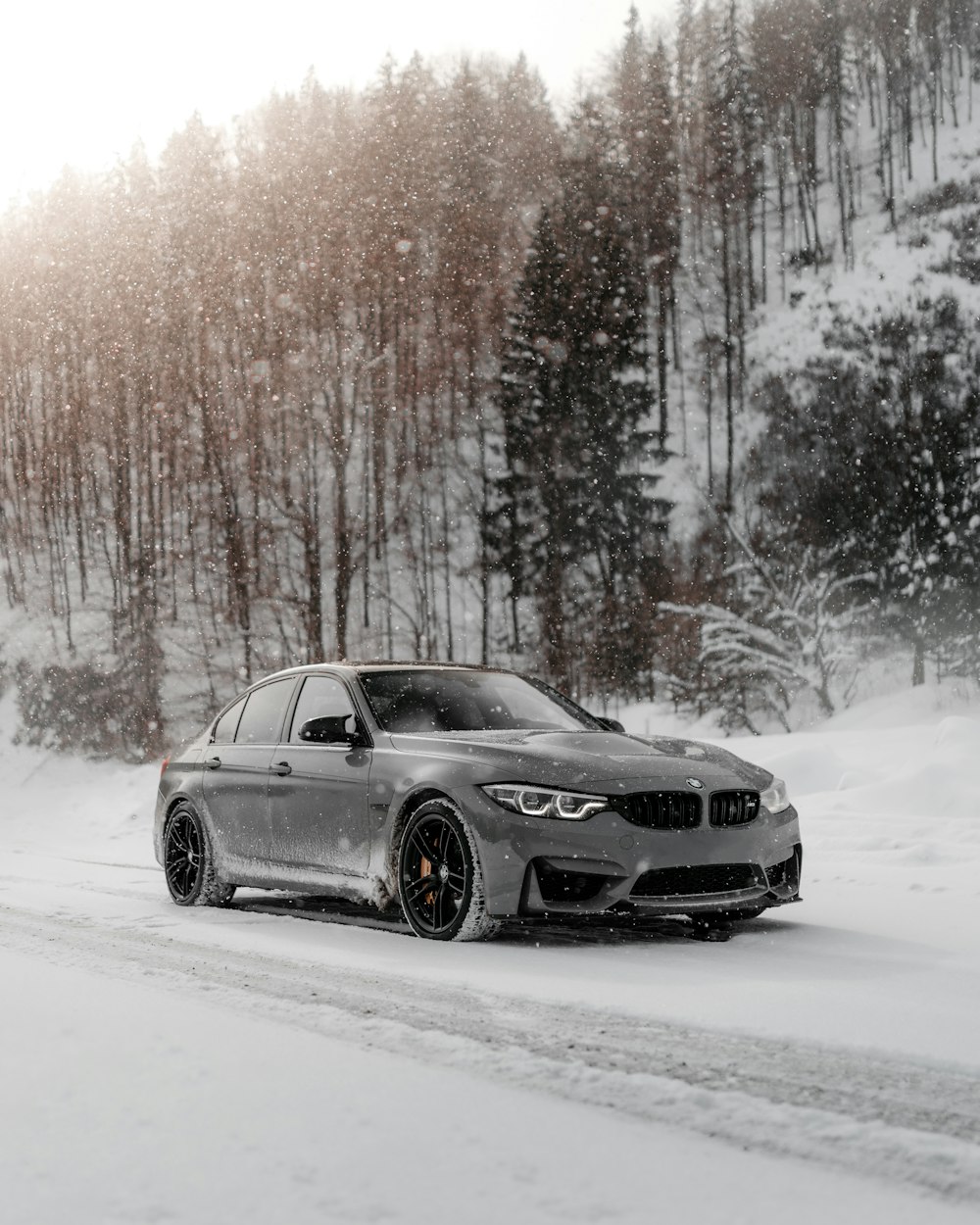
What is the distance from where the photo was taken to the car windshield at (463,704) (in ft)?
25.2

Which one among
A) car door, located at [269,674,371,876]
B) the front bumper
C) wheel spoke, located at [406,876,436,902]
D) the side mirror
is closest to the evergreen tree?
car door, located at [269,674,371,876]

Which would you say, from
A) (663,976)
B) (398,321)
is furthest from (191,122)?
(663,976)

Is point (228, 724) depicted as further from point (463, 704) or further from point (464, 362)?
point (464, 362)

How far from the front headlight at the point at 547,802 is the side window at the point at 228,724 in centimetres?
293

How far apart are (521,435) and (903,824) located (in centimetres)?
2946

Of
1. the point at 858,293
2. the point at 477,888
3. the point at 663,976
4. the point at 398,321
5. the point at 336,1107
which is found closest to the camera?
the point at 336,1107

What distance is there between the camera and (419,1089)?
3.99 meters

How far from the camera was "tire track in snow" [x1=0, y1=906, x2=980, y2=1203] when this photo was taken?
11.4ft

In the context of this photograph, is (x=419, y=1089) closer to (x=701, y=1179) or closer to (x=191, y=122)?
(x=701, y=1179)

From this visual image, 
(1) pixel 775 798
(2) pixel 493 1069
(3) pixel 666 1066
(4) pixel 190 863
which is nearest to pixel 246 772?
(4) pixel 190 863

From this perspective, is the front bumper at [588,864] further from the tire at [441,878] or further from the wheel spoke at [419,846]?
the wheel spoke at [419,846]

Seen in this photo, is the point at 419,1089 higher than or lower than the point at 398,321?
lower

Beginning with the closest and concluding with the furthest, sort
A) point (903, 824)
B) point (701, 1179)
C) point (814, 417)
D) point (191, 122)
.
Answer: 1. point (701, 1179)
2. point (903, 824)
3. point (814, 417)
4. point (191, 122)

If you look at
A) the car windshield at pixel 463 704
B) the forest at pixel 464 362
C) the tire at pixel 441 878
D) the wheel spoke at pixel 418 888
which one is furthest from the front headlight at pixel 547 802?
the forest at pixel 464 362
